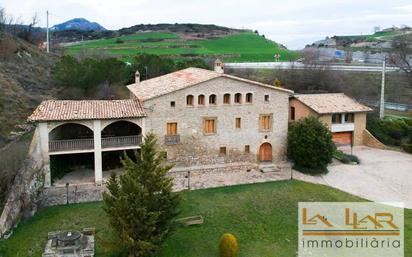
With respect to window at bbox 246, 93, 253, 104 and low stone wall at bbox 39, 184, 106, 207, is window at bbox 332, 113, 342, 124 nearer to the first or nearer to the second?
window at bbox 246, 93, 253, 104

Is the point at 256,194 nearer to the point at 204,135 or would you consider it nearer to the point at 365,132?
the point at 204,135

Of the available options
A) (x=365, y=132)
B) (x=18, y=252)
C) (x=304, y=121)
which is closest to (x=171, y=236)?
(x=18, y=252)

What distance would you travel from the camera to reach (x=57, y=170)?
88.2ft

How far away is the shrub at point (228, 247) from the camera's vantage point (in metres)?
18.5

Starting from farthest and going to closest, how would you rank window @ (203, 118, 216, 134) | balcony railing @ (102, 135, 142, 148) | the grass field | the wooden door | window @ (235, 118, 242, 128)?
the grass field → the wooden door → window @ (235, 118, 242, 128) → window @ (203, 118, 216, 134) → balcony railing @ (102, 135, 142, 148)

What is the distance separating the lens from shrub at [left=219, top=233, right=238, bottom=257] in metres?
18.5

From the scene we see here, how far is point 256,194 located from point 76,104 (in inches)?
500

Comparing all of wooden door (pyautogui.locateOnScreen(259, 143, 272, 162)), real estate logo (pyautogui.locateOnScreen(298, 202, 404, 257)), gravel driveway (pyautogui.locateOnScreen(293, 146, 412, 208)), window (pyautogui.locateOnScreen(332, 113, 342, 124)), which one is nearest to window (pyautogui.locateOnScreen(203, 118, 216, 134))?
wooden door (pyautogui.locateOnScreen(259, 143, 272, 162))

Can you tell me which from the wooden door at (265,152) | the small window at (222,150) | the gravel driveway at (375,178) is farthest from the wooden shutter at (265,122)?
the gravel driveway at (375,178)

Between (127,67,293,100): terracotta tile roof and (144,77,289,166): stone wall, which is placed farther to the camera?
(127,67,293,100): terracotta tile roof

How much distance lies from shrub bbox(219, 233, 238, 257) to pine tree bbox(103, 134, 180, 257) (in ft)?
8.08

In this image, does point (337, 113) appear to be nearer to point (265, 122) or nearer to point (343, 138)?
point (343, 138)

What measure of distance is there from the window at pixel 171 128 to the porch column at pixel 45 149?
7.54 metres

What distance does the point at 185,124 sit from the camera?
1119 inches
